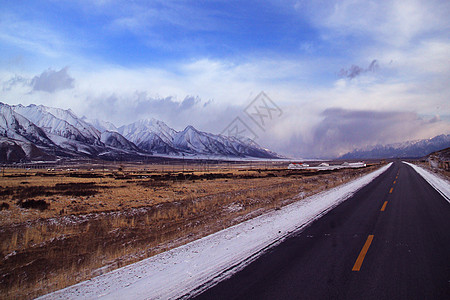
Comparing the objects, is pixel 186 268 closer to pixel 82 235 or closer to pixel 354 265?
pixel 354 265

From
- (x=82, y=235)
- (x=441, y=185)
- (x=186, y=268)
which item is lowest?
(x=82, y=235)

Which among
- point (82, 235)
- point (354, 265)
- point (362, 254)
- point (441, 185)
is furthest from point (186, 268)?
point (441, 185)

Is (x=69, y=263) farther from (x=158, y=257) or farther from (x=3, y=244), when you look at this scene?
(x=3, y=244)

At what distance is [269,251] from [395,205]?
997 centimetres

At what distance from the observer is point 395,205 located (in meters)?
14.0

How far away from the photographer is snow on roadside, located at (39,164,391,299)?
17.2 ft

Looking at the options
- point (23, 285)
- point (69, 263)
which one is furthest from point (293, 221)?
point (23, 285)

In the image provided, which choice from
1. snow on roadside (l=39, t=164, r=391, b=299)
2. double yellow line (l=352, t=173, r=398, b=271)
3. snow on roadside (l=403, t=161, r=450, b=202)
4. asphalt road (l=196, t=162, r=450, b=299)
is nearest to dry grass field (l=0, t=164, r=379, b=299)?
snow on roadside (l=39, t=164, r=391, b=299)

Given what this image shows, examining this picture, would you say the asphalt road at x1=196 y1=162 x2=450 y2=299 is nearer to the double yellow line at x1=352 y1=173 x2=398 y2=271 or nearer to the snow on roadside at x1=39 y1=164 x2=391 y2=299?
the double yellow line at x1=352 y1=173 x2=398 y2=271

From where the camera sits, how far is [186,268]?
6.29m

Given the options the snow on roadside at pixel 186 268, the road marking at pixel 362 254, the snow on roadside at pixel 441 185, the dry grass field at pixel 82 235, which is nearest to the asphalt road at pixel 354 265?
the road marking at pixel 362 254

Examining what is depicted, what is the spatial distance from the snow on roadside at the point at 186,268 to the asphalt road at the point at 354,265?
46 centimetres

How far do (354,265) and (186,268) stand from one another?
3.76 m

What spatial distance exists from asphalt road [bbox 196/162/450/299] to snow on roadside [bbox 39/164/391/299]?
0.46 meters
